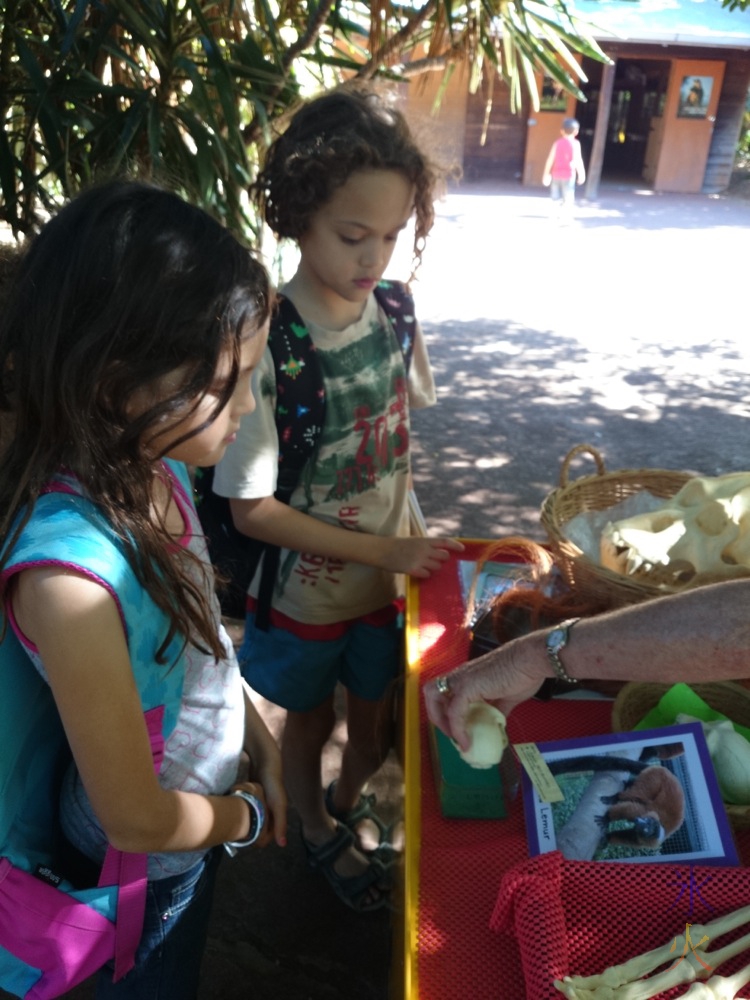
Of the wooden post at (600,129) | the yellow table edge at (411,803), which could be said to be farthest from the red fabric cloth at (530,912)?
the wooden post at (600,129)

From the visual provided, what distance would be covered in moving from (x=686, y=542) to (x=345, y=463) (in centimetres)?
73

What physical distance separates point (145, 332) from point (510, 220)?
44.7 feet

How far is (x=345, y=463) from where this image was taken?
1957 mm

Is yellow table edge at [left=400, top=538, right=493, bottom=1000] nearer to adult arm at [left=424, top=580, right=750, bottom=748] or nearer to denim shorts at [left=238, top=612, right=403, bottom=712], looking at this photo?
adult arm at [left=424, top=580, right=750, bottom=748]

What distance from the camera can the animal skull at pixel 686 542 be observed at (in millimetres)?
1724

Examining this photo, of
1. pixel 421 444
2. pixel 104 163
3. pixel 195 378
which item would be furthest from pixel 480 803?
pixel 421 444

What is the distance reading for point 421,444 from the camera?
18.3 ft

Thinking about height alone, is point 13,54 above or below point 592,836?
above

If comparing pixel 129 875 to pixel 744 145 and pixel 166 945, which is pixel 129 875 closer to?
pixel 166 945

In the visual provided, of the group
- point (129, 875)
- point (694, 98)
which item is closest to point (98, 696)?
point (129, 875)

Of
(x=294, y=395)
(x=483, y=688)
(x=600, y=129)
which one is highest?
(x=294, y=395)

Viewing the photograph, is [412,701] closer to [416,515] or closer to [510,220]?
[416,515]

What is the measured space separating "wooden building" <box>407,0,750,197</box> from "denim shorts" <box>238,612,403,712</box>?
1442 centimetres

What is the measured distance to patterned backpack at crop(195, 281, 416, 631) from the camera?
5.93 feet
